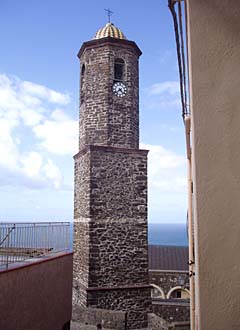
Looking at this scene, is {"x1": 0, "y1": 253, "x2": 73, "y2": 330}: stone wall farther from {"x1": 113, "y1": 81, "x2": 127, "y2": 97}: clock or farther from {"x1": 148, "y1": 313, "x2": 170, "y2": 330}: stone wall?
{"x1": 113, "y1": 81, "x2": 127, "y2": 97}: clock

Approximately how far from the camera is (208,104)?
94.9 inches

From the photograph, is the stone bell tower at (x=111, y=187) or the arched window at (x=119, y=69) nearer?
the stone bell tower at (x=111, y=187)

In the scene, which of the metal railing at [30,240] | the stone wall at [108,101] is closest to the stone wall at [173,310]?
the metal railing at [30,240]

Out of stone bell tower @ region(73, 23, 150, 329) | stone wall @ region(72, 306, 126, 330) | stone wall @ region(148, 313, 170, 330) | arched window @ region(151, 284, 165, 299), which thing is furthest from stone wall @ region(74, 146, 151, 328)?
arched window @ region(151, 284, 165, 299)

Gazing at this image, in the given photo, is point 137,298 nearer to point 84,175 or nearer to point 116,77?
point 84,175

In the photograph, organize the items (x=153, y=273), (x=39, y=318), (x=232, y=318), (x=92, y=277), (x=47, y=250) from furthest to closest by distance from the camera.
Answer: (x=153, y=273)
(x=47, y=250)
(x=92, y=277)
(x=39, y=318)
(x=232, y=318)

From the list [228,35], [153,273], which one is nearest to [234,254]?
[228,35]

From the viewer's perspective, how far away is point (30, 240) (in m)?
9.66

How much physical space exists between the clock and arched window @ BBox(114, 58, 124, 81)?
20cm

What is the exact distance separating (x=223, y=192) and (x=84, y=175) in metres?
8.97

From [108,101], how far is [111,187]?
2.90 m

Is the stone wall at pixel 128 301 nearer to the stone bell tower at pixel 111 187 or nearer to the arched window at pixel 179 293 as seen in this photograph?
the stone bell tower at pixel 111 187

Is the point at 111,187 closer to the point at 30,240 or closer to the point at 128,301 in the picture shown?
the point at 30,240

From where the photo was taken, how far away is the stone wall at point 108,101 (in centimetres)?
1121
